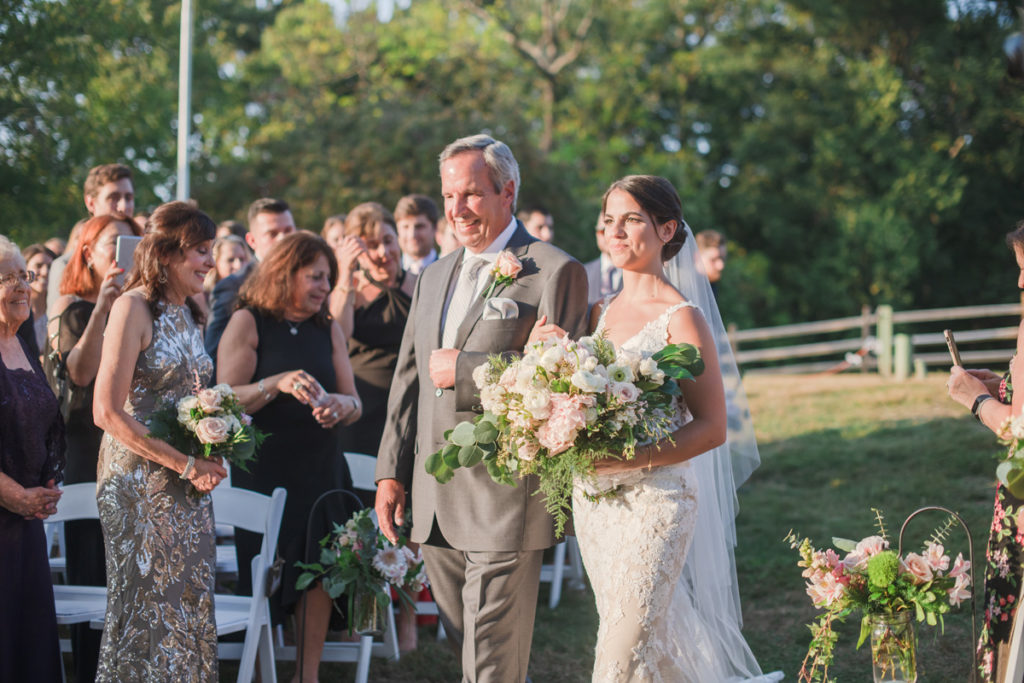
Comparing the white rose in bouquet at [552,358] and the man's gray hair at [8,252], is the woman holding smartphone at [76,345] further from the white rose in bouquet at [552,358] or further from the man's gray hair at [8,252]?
the white rose in bouquet at [552,358]

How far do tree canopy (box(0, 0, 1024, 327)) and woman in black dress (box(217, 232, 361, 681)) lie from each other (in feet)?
60.9

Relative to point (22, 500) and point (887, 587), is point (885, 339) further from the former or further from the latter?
point (22, 500)

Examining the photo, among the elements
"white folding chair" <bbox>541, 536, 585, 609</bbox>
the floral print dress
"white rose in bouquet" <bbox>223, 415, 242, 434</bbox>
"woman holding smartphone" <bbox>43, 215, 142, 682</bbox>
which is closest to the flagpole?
"white folding chair" <bbox>541, 536, 585, 609</bbox>

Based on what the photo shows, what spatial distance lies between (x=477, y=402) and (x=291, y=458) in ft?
6.48

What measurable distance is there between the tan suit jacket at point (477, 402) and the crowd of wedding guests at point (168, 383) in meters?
0.98

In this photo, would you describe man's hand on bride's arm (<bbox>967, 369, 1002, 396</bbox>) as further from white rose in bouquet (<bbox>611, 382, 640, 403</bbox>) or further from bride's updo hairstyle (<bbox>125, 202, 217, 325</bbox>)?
bride's updo hairstyle (<bbox>125, 202, 217, 325</bbox>)

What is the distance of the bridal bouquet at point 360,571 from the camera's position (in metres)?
5.18

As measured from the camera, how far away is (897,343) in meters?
18.8

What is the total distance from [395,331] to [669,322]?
3.20 metres

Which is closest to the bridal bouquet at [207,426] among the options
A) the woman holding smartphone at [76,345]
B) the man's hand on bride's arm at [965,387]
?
the woman holding smartphone at [76,345]

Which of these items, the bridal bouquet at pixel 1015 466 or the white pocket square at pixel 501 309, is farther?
→ the white pocket square at pixel 501 309

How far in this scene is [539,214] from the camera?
30.3ft

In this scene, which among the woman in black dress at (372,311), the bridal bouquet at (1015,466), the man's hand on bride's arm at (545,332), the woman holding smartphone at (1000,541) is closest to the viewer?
the bridal bouquet at (1015,466)

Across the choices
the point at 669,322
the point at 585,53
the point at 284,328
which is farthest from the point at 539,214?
the point at 585,53
